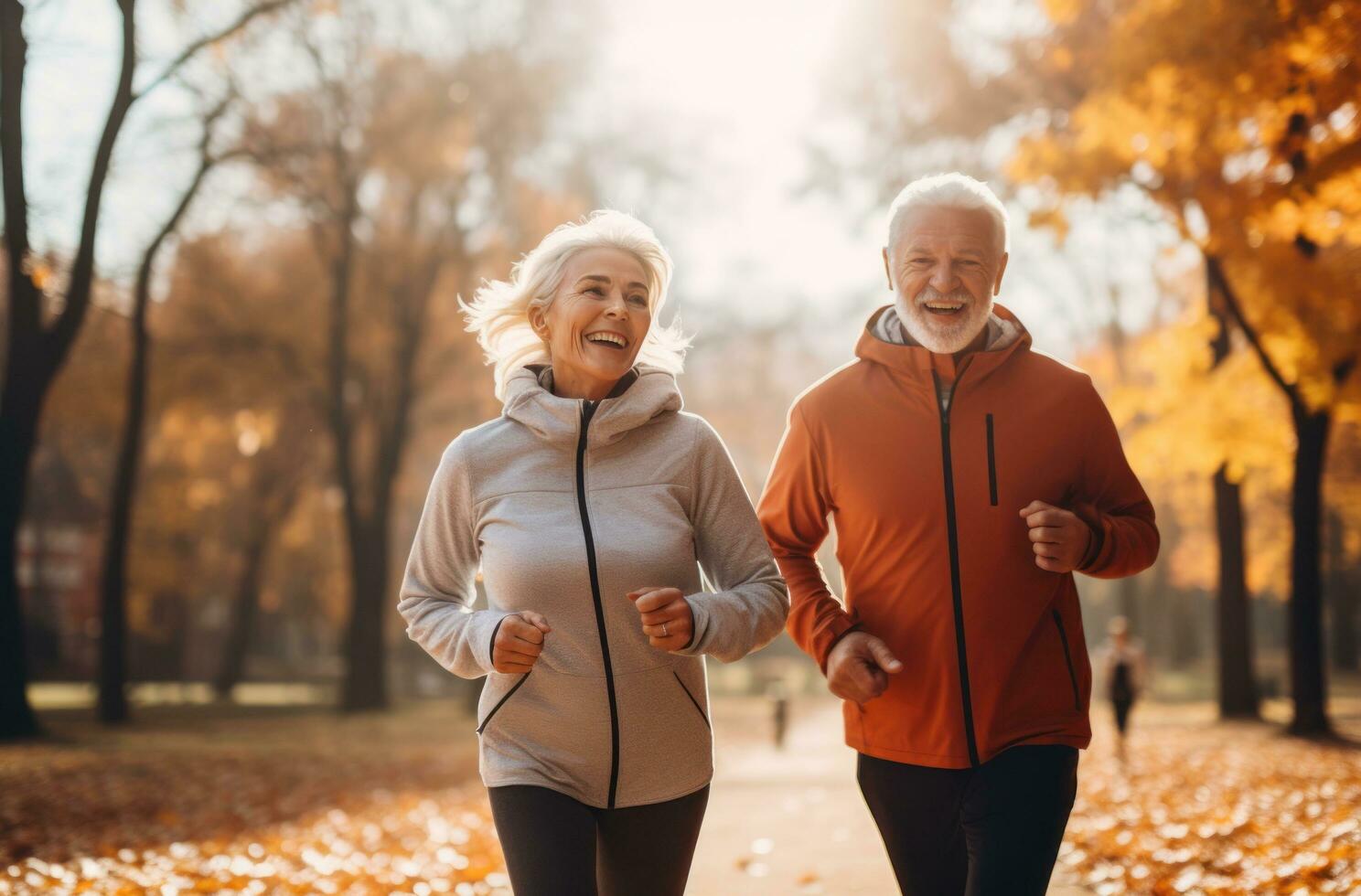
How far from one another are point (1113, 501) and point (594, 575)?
151 cm

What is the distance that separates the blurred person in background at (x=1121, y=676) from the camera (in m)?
17.5

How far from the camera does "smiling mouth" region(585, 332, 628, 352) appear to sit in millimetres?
3955

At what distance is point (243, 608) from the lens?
35250 millimetres

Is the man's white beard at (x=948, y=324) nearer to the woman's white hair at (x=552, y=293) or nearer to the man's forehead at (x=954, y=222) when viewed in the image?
the man's forehead at (x=954, y=222)

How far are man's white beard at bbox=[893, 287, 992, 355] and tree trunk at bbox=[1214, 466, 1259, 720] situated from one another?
18.1 m

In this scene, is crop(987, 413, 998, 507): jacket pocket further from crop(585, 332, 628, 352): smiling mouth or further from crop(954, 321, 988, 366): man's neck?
crop(585, 332, 628, 352): smiling mouth

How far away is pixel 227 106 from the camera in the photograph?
62.7 ft

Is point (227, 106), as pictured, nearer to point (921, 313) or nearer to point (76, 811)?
point (76, 811)

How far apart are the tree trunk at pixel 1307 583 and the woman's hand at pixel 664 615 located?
14.9m

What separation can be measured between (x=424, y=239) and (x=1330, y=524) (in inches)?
980

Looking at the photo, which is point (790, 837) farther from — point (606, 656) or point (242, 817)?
point (606, 656)

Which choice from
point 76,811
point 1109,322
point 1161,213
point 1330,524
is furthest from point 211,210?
→ point 1330,524

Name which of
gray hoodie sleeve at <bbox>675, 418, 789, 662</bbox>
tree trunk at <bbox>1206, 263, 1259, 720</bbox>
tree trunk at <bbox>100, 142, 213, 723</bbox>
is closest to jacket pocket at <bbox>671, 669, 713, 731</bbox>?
gray hoodie sleeve at <bbox>675, 418, 789, 662</bbox>

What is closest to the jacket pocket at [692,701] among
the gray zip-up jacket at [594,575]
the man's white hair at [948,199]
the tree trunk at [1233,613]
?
the gray zip-up jacket at [594,575]
